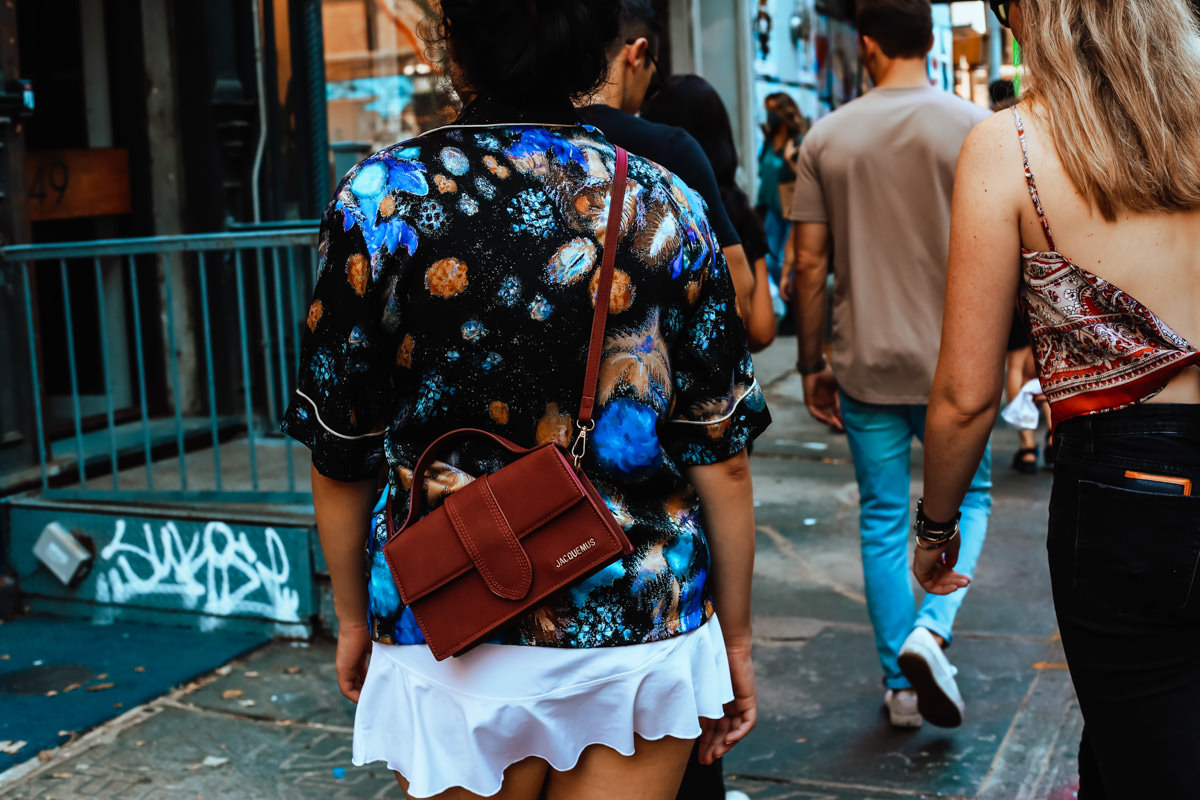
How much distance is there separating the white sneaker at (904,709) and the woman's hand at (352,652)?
2203 mm

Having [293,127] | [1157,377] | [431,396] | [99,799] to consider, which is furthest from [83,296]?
[1157,377]

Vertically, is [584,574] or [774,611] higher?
[584,574]

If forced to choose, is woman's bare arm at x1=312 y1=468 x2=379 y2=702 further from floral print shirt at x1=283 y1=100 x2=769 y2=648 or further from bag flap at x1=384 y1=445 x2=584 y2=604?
bag flap at x1=384 y1=445 x2=584 y2=604

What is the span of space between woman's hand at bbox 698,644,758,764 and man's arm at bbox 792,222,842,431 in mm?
2016

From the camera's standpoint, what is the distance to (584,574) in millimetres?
1753

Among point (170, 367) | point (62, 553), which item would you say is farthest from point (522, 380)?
point (170, 367)

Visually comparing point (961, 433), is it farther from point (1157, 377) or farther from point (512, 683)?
point (512, 683)

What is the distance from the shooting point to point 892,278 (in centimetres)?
393

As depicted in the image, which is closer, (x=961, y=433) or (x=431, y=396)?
(x=431, y=396)

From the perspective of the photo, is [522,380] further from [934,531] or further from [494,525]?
[934,531]

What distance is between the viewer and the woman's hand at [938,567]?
94.0 inches

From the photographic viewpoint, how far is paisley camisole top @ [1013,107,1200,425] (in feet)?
6.30

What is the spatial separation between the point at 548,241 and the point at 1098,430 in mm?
845

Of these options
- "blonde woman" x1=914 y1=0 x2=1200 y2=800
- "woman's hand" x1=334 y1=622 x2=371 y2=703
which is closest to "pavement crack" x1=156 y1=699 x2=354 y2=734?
"woman's hand" x1=334 y1=622 x2=371 y2=703
